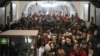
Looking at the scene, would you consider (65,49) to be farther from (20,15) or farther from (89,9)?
(20,15)

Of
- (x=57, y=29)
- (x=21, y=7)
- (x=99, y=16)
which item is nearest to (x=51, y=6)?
(x=21, y=7)

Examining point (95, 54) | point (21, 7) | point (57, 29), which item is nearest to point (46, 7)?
point (21, 7)

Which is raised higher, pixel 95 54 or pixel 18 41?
pixel 18 41

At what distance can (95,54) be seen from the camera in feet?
31.0

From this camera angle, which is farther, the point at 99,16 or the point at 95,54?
the point at 99,16

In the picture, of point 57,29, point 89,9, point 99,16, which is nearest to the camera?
point 57,29

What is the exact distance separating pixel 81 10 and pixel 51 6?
41.5 ft

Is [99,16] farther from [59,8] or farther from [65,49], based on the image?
[59,8]

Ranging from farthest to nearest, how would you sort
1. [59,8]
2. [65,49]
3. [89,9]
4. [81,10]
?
[59,8], [81,10], [89,9], [65,49]

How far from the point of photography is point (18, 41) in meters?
7.09

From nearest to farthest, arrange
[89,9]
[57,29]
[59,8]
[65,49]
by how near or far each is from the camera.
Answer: [65,49] → [57,29] → [89,9] → [59,8]

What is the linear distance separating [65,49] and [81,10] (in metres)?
21.5

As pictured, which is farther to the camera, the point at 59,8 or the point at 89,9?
the point at 59,8

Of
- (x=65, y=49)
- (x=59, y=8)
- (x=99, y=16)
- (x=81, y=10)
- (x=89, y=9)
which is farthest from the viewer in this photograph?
(x=59, y=8)
